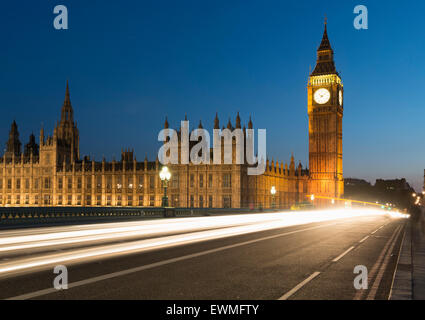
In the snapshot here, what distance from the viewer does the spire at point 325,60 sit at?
11119 cm

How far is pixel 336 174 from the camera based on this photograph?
105 m

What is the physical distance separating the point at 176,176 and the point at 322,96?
5179 centimetres

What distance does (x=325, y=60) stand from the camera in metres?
114

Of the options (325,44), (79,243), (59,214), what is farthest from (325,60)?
(79,243)

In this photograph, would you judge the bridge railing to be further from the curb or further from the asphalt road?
the curb

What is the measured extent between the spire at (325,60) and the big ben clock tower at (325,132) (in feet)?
0.80

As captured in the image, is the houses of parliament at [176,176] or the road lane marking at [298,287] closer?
the road lane marking at [298,287]

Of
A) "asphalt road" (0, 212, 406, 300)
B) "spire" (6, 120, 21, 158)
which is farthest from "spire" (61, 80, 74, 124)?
"asphalt road" (0, 212, 406, 300)

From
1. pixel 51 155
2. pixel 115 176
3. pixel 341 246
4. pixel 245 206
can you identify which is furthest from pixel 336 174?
pixel 341 246

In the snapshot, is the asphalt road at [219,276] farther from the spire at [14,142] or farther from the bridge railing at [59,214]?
the spire at [14,142]

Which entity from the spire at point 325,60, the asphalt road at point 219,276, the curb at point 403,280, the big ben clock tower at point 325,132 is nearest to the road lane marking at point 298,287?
the asphalt road at point 219,276

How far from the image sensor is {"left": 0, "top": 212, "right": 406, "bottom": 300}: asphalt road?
29.0 feet

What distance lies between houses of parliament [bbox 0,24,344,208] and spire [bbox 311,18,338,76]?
250mm
